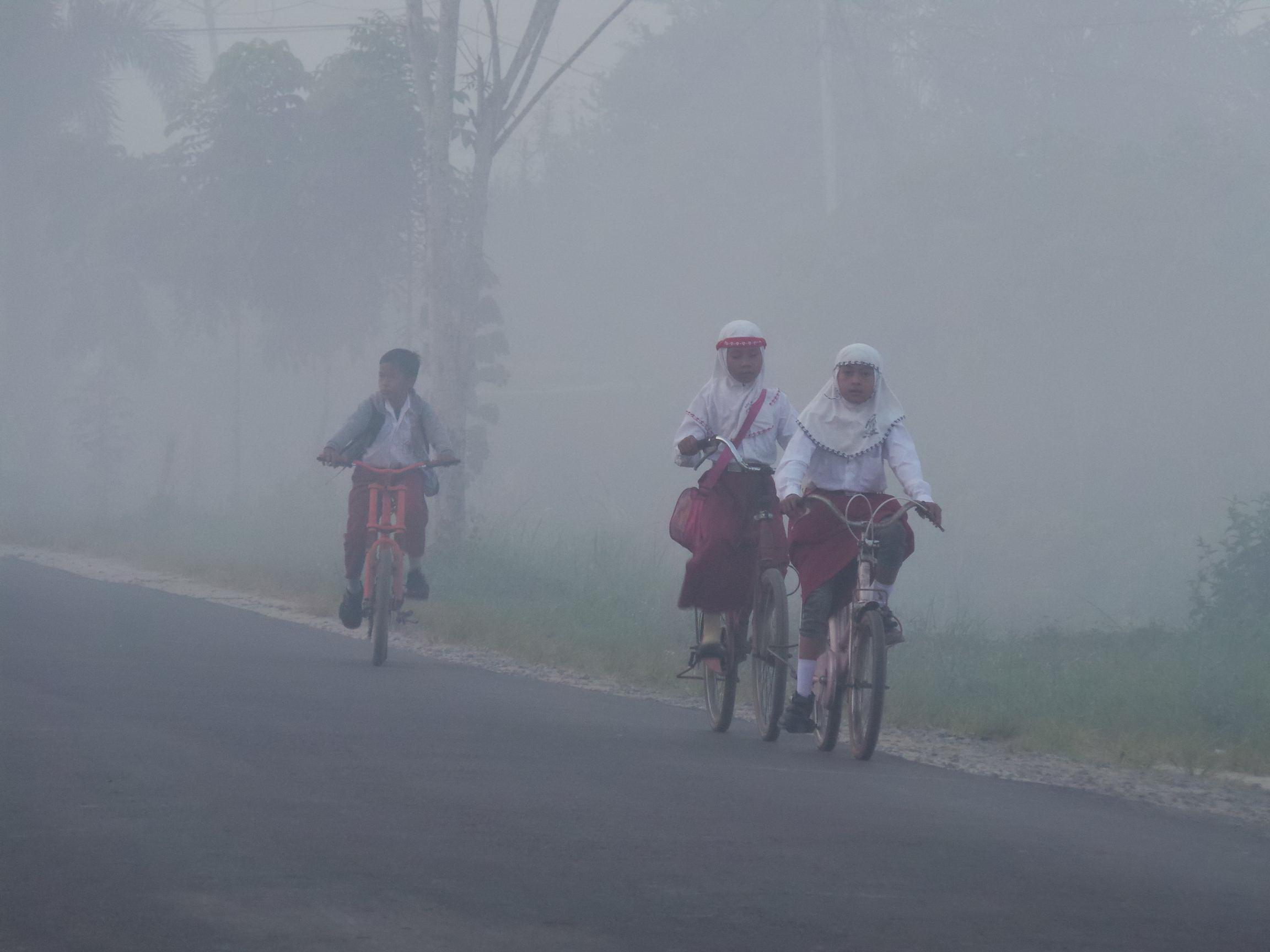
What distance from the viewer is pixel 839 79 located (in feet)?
180

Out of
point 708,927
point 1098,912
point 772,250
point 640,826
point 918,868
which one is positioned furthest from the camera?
point 772,250

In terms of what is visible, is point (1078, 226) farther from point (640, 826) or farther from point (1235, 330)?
point (640, 826)

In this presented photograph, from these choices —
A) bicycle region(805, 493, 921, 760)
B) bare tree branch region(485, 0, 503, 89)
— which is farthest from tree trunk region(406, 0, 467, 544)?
bicycle region(805, 493, 921, 760)

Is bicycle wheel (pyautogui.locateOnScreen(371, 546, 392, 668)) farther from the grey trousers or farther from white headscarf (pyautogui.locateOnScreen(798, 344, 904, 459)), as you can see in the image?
white headscarf (pyautogui.locateOnScreen(798, 344, 904, 459))

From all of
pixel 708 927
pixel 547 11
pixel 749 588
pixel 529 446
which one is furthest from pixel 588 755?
pixel 529 446

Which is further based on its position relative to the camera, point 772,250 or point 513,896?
point 772,250

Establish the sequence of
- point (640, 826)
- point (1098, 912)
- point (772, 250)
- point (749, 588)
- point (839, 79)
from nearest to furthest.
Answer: point (1098, 912)
point (640, 826)
point (749, 588)
point (772, 250)
point (839, 79)

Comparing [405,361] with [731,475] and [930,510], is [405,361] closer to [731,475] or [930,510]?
[731,475]

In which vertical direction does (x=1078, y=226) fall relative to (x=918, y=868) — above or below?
above

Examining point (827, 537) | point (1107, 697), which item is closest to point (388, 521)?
point (827, 537)

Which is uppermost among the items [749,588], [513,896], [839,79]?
[839,79]

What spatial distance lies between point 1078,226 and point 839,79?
68.6ft

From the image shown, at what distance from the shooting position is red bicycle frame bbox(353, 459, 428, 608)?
35.1 ft

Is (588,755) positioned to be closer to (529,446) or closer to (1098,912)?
(1098,912)
